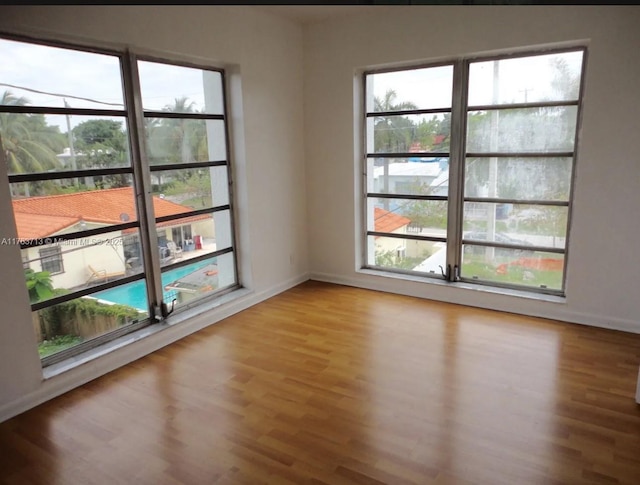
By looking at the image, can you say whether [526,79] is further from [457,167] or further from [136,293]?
[136,293]

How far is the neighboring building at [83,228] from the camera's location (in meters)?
3.09

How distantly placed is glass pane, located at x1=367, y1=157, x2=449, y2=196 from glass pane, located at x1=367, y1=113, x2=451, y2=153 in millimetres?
117

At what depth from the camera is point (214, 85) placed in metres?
4.39

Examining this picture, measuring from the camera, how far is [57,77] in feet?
10.3

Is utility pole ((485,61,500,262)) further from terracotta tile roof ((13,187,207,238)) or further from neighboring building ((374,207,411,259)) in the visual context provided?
terracotta tile roof ((13,187,207,238))

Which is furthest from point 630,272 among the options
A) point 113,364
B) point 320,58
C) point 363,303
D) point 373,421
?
point 113,364

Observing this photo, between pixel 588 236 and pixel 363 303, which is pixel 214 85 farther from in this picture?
pixel 588 236

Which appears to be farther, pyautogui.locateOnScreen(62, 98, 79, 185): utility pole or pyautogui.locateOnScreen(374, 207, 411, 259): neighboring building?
pyautogui.locateOnScreen(374, 207, 411, 259): neighboring building

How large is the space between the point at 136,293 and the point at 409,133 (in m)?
3.13

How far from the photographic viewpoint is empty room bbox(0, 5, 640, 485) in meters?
2.62

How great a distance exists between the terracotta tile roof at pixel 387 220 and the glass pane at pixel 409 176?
0.25 meters

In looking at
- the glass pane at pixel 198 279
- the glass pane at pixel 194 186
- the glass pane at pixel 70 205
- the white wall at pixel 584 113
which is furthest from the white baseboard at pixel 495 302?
the glass pane at pixel 70 205

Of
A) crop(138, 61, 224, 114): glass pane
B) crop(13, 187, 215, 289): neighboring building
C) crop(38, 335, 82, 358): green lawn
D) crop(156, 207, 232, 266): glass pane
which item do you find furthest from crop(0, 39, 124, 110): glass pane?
crop(38, 335, 82, 358): green lawn

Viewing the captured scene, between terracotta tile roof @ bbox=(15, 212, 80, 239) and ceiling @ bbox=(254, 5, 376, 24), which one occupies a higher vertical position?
ceiling @ bbox=(254, 5, 376, 24)
